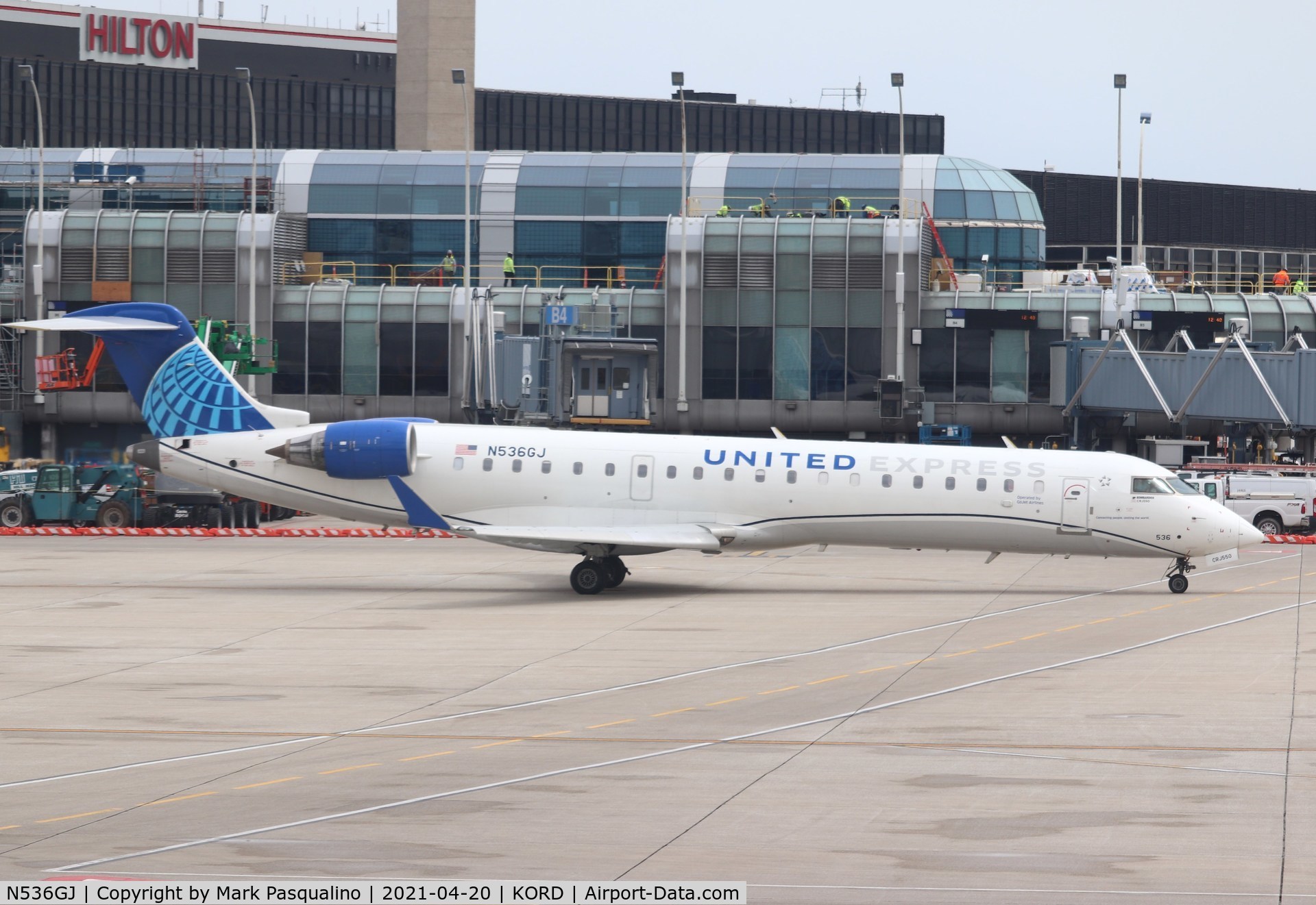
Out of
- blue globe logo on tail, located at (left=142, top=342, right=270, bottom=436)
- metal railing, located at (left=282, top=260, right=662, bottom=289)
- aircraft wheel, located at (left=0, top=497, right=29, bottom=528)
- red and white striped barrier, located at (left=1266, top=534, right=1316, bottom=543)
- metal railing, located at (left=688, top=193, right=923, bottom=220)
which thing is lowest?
aircraft wheel, located at (left=0, top=497, right=29, bottom=528)

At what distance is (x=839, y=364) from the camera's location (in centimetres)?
6250

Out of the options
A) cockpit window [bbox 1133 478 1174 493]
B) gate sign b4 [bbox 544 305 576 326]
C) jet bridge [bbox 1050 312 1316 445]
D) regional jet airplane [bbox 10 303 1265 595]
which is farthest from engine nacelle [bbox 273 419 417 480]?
jet bridge [bbox 1050 312 1316 445]

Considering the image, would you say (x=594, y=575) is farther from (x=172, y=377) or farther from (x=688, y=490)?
(x=172, y=377)

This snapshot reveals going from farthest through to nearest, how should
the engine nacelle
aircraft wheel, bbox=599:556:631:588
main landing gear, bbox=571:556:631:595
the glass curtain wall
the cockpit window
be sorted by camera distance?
the glass curtain wall, the engine nacelle, aircraft wheel, bbox=599:556:631:588, main landing gear, bbox=571:556:631:595, the cockpit window

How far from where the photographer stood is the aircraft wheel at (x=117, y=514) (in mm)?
48531

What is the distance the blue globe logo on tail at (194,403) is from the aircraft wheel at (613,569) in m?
7.99

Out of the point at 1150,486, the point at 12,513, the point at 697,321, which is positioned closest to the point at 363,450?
the point at 1150,486

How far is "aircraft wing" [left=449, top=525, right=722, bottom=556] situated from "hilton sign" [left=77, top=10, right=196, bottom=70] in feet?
307

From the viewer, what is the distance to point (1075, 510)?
31.3 meters

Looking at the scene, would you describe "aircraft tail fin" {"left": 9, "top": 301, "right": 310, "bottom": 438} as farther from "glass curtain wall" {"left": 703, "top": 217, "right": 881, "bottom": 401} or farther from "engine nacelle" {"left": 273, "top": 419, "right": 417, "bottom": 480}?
"glass curtain wall" {"left": 703, "top": 217, "right": 881, "bottom": 401}

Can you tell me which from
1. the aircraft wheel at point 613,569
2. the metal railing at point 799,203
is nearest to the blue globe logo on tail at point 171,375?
the aircraft wheel at point 613,569

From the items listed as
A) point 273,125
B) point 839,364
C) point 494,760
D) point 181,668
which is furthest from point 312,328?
point 273,125

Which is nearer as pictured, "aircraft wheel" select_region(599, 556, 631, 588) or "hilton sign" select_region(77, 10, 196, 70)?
"aircraft wheel" select_region(599, 556, 631, 588)

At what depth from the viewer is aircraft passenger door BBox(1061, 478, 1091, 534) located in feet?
103
